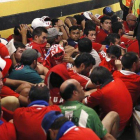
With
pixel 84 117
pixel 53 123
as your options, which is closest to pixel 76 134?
pixel 53 123

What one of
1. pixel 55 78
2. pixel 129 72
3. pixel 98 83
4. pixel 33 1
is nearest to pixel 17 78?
pixel 55 78

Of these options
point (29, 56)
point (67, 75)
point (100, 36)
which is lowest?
point (100, 36)

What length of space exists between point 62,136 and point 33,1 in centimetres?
488

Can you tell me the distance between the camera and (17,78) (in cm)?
391

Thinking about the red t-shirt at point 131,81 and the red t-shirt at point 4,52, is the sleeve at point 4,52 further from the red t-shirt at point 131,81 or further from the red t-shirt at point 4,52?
the red t-shirt at point 131,81

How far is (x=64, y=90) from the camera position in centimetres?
289

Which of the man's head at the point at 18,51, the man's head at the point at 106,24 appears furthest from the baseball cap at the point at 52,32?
the man's head at the point at 106,24

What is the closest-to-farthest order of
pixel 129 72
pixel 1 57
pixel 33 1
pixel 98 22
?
pixel 129 72 → pixel 1 57 → pixel 33 1 → pixel 98 22

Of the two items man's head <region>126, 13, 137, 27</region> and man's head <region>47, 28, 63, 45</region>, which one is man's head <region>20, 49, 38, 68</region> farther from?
man's head <region>126, 13, 137, 27</region>

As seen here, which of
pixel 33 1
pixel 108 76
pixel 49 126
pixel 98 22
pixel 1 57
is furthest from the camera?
pixel 98 22

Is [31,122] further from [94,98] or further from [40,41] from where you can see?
[40,41]

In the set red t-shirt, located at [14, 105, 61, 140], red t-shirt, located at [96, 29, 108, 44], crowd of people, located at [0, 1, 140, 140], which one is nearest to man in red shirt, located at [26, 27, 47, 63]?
crowd of people, located at [0, 1, 140, 140]

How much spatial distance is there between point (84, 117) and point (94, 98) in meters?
0.60

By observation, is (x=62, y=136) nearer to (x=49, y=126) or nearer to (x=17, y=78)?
(x=49, y=126)
